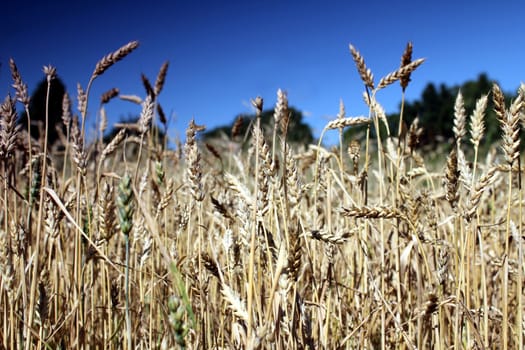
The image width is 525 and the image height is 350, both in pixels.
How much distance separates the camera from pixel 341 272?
1965 millimetres

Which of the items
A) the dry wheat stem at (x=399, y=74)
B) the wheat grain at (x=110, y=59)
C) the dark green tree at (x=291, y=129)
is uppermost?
the dark green tree at (x=291, y=129)

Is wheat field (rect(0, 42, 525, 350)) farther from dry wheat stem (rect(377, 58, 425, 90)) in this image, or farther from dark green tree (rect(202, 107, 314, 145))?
dark green tree (rect(202, 107, 314, 145))

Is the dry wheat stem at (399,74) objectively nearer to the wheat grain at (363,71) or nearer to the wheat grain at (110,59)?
the wheat grain at (363,71)

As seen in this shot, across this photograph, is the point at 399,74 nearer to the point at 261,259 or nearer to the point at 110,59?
the point at 261,259

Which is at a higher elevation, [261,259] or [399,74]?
[399,74]

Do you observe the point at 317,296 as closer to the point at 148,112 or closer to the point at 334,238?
the point at 334,238

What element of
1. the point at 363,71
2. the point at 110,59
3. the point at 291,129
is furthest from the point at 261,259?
the point at 291,129

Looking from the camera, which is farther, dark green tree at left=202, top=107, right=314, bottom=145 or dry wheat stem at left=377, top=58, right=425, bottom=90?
dark green tree at left=202, top=107, right=314, bottom=145

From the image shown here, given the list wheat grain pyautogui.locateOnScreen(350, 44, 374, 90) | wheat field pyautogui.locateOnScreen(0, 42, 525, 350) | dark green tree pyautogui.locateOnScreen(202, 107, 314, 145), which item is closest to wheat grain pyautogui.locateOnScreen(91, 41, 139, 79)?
wheat field pyautogui.locateOnScreen(0, 42, 525, 350)

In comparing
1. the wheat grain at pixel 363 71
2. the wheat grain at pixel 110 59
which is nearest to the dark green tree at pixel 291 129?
the wheat grain at pixel 363 71

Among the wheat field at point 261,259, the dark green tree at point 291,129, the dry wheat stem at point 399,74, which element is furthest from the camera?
the dark green tree at point 291,129

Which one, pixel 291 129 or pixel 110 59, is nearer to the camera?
pixel 110 59

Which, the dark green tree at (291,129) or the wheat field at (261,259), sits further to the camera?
the dark green tree at (291,129)

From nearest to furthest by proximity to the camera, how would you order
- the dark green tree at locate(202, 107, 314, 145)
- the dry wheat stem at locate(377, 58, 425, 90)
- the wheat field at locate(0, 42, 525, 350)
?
the wheat field at locate(0, 42, 525, 350)
the dry wheat stem at locate(377, 58, 425, 90)
the dark green tree at locate(202, 107, 314, 145)
